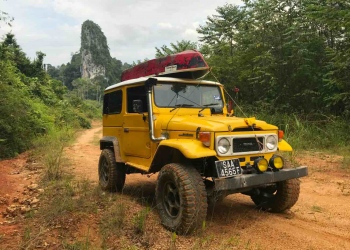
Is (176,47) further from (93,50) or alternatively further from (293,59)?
(93,50)

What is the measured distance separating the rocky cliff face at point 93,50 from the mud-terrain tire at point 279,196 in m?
59.4

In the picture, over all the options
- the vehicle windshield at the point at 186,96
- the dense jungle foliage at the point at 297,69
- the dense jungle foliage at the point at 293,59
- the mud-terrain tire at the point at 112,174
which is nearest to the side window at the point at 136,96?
the vehicle windshield at the point at 186,96

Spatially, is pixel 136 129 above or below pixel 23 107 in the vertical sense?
below

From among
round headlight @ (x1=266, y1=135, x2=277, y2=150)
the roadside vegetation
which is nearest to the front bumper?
round headlight @ (x1=266, y1=135, x2=277, y2=150)

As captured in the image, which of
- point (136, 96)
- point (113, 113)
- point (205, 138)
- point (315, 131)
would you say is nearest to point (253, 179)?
point (205, 138)

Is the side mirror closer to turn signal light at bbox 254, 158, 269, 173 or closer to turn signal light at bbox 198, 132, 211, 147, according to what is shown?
turn signal light at bbox 198, 132, 211, 147

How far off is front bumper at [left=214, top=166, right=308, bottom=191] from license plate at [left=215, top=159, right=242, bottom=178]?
75 mm

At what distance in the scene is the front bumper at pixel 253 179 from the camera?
3.89 m

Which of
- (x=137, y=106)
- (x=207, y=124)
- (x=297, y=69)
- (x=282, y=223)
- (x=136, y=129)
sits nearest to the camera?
(x=207, y=124)

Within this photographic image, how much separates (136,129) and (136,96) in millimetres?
547

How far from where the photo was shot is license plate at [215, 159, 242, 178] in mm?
3979

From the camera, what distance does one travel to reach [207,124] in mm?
4281

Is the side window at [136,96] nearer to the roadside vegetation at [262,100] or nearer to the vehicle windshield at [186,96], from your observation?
the vehicle windshield at [186,96]

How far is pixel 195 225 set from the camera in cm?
392
